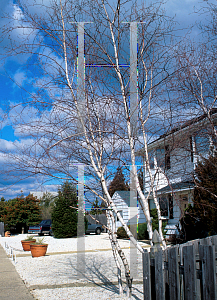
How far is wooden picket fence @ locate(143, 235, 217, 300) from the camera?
2742 mm

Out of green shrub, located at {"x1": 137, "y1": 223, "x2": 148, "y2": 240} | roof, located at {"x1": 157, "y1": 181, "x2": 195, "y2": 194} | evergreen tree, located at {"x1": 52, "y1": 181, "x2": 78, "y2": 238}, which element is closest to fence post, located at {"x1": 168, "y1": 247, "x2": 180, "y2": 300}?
roof, located at {"x1": 157, "y1": 181, "x2": 195, "y2": 194}

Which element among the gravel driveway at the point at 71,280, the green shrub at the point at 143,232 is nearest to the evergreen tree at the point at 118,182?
the gravel driveway at the point at 71,280

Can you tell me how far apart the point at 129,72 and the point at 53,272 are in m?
6.34

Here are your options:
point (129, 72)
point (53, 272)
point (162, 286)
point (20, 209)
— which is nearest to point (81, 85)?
point (129, 72)

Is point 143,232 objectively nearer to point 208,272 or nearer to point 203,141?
point 203,141

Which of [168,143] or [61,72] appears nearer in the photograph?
[61,72]

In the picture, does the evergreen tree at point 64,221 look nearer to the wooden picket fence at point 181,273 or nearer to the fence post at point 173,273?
the wooden picket fence at point 181,273

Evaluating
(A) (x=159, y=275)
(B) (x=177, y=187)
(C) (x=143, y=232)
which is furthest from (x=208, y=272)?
(C) (x=143, y=232)

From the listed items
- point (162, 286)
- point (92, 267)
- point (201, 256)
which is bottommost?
point (92, 267)

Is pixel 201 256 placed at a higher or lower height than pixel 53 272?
higher

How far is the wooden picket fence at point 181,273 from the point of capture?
2.74m

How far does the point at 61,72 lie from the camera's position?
5.21 meters

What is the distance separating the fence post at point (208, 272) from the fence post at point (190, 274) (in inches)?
3.8

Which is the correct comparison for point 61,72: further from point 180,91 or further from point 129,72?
point 180,91
